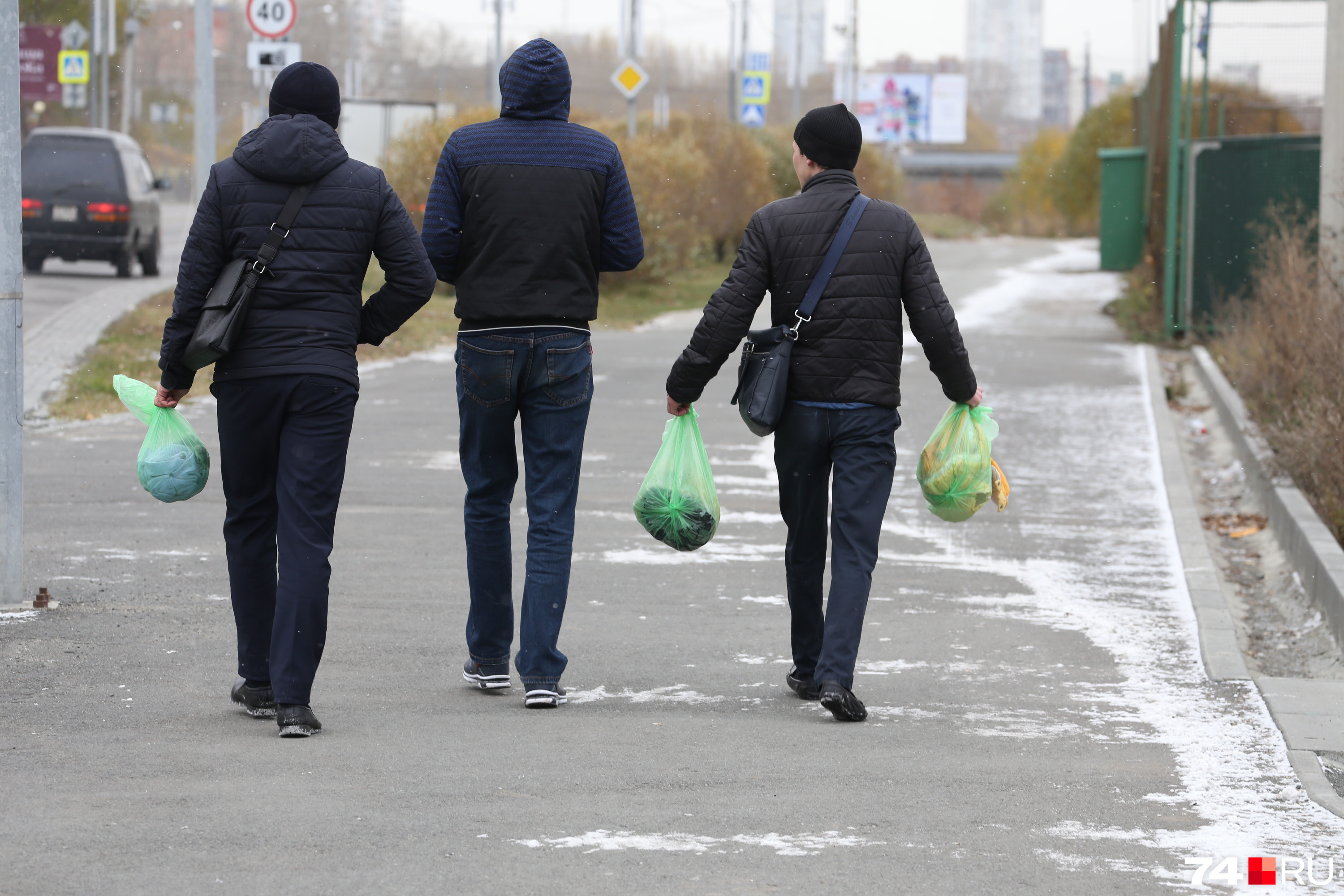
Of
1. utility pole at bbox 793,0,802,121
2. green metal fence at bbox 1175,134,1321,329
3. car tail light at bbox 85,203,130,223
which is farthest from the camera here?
utility pole at bbox 793,0,802,121

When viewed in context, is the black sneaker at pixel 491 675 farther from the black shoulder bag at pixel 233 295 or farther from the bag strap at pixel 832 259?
the bag strap at pixel 832 259

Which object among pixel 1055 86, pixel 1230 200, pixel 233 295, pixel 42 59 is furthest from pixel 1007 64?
pixel 233 295

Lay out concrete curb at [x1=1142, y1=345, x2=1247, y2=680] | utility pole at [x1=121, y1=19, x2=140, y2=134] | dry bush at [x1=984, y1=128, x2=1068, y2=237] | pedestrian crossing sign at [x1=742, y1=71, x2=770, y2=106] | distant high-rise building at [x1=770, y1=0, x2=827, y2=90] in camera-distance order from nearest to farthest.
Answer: concrete curb at [x1=1142, y1=345, x2=1247, y2=680] → pedestrian crossing sign at [x1=742, y1=71, x2=770, y2=106] → utility pole at [x1=121, y1=19, x2=140, y2=134] → dry bush at [x1=984, y1=128, x2=1068, y2=237] → distant high-rise building at [x1=770, y1=0, x2=827, y2=90]

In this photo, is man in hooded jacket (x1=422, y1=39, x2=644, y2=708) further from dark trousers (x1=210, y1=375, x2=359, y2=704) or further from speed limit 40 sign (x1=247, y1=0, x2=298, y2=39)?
speed limit 40 sign (x1=247, y1=0, x2=298, y2=39)

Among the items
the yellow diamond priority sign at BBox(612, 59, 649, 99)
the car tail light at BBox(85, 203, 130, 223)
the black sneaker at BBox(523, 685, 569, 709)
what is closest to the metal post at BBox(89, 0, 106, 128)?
the yellow diamond priority sign at BBox(612, 59, 649, 99)

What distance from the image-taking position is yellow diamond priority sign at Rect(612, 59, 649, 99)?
28.5 m

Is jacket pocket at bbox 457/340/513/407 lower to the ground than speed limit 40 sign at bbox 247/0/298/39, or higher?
lower

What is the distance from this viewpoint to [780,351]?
546cm

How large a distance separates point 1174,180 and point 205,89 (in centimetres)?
1039

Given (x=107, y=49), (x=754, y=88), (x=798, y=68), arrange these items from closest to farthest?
(x=754, y=88) < (x=107, y=49) < (x=798, y=68)

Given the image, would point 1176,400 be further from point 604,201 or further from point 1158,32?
point 604,201

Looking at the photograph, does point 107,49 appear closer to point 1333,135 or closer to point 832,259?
point 1333,135

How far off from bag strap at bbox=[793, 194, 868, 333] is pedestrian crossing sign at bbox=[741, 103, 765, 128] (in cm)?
3548

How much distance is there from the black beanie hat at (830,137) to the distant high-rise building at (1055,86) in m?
150
